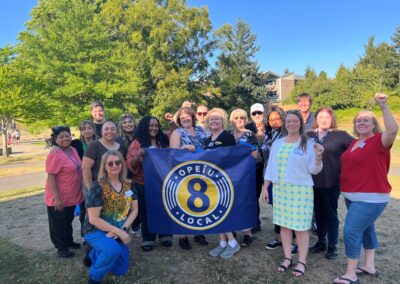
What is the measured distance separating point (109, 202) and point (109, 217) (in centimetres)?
18

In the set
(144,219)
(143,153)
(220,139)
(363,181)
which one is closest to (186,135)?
(220,139)

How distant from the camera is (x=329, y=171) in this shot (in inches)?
158

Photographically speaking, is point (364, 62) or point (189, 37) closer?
point (189, 37)

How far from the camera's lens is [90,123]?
4980 millimetres

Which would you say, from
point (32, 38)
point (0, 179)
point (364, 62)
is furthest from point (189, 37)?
point (364, 62)

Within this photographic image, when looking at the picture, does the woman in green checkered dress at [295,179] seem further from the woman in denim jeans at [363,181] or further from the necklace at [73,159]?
the necklace at [73,159]

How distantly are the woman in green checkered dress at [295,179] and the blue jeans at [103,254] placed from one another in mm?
1961

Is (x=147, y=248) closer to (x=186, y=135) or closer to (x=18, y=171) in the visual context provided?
(x=186, y=135)

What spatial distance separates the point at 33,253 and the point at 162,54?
26523mm

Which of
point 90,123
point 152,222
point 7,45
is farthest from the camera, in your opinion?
point 7,45

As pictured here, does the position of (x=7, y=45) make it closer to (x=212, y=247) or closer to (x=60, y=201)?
(x=60, y=201)

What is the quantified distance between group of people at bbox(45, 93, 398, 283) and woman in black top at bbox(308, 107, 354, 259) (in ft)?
0.04

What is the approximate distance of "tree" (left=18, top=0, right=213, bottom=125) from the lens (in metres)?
20.1

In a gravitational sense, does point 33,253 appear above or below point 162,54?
below
